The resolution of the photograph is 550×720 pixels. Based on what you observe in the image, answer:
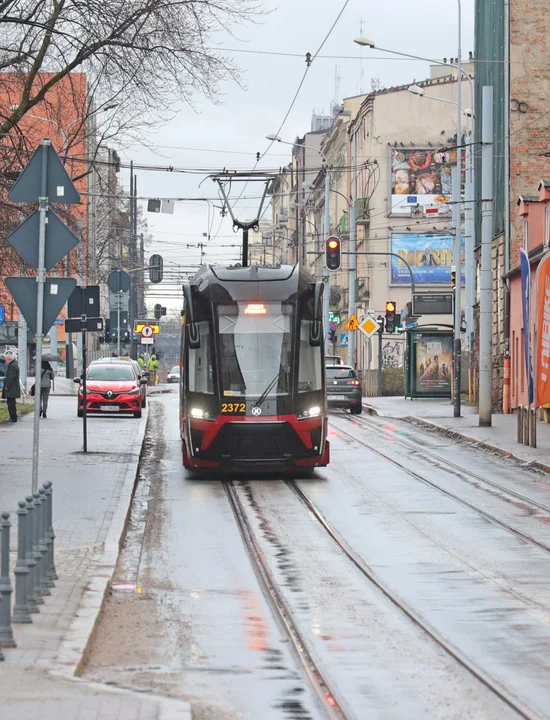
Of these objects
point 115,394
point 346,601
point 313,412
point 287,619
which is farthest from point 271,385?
point 115,394

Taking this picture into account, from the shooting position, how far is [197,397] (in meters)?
21.2

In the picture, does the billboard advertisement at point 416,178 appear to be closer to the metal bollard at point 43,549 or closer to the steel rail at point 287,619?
the steel rail at point 287,619

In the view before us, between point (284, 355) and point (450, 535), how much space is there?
20.7 ft

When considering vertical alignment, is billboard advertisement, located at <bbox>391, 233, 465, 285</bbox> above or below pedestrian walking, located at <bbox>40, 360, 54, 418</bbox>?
above

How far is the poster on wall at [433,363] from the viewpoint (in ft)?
163

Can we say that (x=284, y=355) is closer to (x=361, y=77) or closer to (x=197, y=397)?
(x=197, y=397)

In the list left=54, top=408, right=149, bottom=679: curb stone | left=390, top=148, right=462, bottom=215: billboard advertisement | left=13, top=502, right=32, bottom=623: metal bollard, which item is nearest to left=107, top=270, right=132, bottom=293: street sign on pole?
left=390, top=148, right=462, bottom=215: billboard advertisement

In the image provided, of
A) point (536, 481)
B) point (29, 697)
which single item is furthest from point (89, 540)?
point (536, 481)

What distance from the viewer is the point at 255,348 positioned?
69.4 ft

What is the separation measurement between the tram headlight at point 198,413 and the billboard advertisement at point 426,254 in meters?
56.2

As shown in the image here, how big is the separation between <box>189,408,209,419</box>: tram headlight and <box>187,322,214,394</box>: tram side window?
0.29 meters

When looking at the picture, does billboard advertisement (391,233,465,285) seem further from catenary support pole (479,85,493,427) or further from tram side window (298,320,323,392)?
tram side window (298,320,323,392)

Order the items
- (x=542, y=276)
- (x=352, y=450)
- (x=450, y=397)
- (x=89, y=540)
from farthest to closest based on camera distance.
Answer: (x=450, y=397), (x=352, y=450), (x=542, y=276), (x=89, y=540)

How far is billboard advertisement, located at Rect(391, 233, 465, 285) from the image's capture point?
76.8 m
